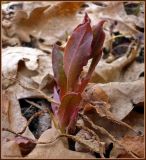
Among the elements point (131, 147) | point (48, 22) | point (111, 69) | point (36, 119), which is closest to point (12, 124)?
point (36, 119)

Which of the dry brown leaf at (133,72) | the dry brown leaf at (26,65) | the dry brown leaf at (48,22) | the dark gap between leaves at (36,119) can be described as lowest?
the dark gap between leaves at (36,119)

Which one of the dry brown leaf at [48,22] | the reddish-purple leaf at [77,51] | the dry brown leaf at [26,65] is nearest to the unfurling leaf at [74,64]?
the reddish-purple leaf at [77,51]

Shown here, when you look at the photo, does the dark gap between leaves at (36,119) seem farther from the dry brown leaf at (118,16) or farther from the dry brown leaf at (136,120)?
the dry brown leaf at (118,16)

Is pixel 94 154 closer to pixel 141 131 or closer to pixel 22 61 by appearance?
pixel 141 131

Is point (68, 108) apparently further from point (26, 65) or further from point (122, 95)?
point (26, 65)

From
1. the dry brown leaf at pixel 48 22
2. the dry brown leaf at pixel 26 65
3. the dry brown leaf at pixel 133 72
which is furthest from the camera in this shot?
the dry brown leaf at pixel 48 22

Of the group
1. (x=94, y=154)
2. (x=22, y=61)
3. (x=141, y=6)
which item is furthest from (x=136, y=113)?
(x=141, y=6)

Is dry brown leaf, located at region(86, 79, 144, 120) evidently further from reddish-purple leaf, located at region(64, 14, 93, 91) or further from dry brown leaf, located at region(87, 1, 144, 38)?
dry brown leaf, located at region(87, 1, 144, 38)
